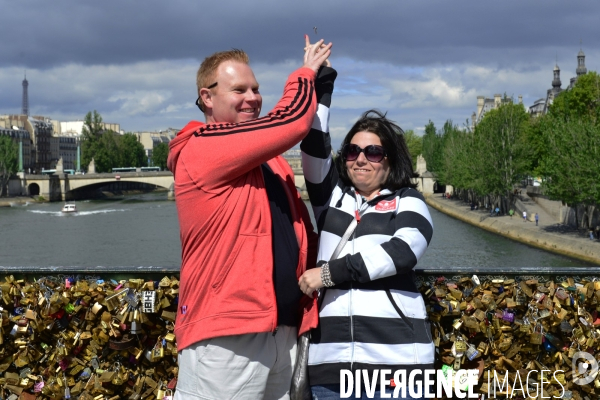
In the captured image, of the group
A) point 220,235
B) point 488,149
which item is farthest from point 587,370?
point 488,149

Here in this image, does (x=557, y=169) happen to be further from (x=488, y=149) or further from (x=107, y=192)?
(x=107, y=192)

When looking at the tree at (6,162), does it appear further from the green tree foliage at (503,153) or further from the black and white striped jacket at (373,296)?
the black and white striped jacket at (373,296)

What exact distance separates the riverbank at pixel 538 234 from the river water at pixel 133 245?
1.30ft

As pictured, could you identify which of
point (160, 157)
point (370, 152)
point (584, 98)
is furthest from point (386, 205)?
point (160, 157)

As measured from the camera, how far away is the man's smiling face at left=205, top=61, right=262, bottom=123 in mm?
2346

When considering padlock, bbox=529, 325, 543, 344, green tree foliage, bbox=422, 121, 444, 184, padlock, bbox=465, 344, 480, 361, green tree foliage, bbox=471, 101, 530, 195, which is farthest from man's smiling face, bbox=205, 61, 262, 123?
green tree foliage, bbox=422, 121, 444, 184

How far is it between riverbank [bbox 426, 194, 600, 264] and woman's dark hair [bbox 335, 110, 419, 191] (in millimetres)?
20520

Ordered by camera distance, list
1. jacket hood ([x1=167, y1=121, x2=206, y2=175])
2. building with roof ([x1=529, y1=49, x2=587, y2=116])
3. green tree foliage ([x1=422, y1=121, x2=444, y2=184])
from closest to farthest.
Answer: jacket hood ([x1=167, y1=121, x2=206, y2=175]) < building with roof ([x1=529, y1=49, x2=587, y2=116]) < green tree foliage ([x1=422, y1=121, x2=444, y2=184])

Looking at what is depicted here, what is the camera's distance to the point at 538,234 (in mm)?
27406

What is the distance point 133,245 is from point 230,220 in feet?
87.9

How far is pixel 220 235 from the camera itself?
224cm

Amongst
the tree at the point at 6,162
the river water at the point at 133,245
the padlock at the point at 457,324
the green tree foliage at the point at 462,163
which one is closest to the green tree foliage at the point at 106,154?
the tree at the point at 6,162

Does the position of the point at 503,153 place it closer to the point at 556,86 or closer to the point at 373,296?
the point at 556,86

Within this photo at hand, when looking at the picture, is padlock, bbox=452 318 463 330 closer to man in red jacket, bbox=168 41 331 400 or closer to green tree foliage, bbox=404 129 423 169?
man in red jacket, bbox=168 41 331 400
